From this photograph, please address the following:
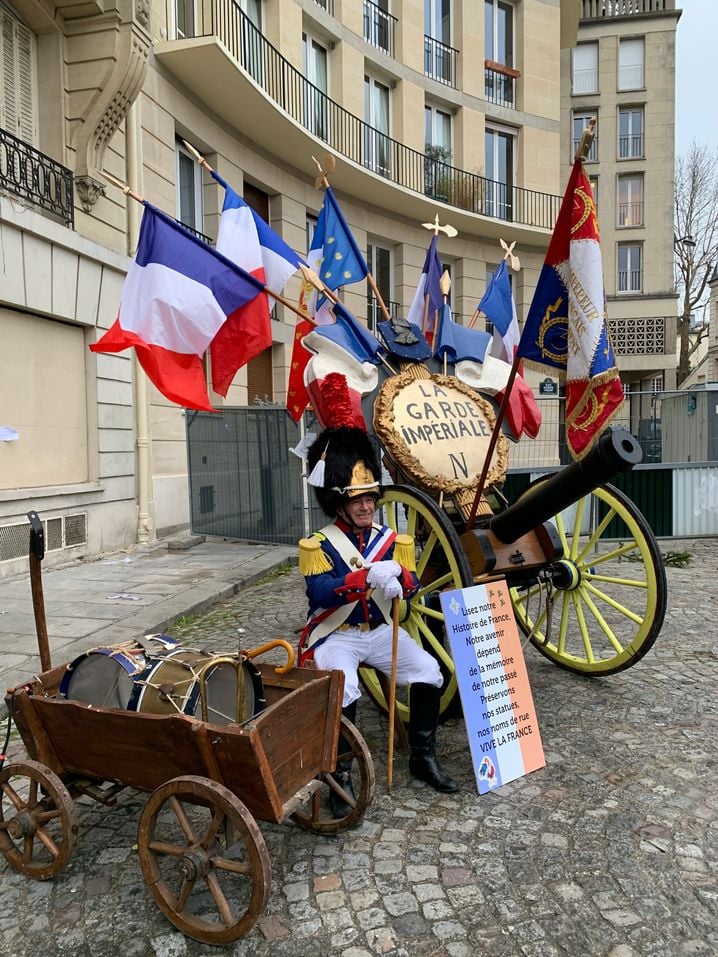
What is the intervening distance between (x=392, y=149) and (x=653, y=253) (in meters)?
12.3

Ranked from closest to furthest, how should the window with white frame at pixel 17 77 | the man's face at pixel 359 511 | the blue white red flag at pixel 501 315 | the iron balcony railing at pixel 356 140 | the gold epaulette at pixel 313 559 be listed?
the gold epaulette at pixel 313 559
the man's face at pixel 359 511
the blue white red flag at pixel 501 315
the window with white frame at pixel 17 77
the iron balcony railing at pixel 356 140

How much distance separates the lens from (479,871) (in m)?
2.49

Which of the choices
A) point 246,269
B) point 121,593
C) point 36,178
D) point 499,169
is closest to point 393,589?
point 246,269

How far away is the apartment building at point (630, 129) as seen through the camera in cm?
2377

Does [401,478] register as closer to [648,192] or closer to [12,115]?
[12,115]

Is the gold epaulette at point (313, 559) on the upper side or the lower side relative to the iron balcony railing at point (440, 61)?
lower

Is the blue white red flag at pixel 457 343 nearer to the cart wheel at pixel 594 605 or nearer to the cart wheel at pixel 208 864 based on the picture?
the cart wheel at pixel 594 605

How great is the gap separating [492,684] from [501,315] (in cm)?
294

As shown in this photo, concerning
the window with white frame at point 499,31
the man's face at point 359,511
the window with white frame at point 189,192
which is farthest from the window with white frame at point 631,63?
the man's face at point 359,511

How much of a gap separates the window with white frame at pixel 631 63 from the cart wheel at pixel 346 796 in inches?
1076

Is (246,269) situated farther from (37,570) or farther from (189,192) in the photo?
(189,192)

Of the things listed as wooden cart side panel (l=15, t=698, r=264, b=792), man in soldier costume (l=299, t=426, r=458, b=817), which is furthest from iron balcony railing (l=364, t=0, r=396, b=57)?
wooden cart side panel (l=15, t=698, r=264, b=792)

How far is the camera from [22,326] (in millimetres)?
7766

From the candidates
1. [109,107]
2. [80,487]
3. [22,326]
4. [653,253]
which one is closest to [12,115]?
[109,107]
